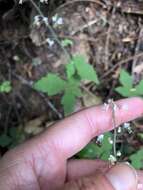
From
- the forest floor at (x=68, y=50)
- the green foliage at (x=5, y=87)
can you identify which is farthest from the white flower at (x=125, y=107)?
the green foliage at (x=5, y=87)

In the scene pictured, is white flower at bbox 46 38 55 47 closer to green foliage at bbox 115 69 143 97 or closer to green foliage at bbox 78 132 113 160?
green foliage at bbox 115 69 143 97

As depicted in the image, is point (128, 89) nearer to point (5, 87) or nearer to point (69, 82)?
point (69, 82)

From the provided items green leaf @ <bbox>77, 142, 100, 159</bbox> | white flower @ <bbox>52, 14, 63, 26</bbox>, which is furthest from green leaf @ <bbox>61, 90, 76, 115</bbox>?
white flower @ <bbox>52, 14, 63, 26</bbox>

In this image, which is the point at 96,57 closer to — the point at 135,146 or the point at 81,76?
the point at 81,76

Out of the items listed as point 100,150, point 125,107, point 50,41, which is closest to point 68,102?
point 100,150

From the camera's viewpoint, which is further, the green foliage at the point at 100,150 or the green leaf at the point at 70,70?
the green leaf at the point at 70,70

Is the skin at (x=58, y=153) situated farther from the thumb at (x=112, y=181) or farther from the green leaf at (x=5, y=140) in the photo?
the green leaf at (x=5, y=140)
